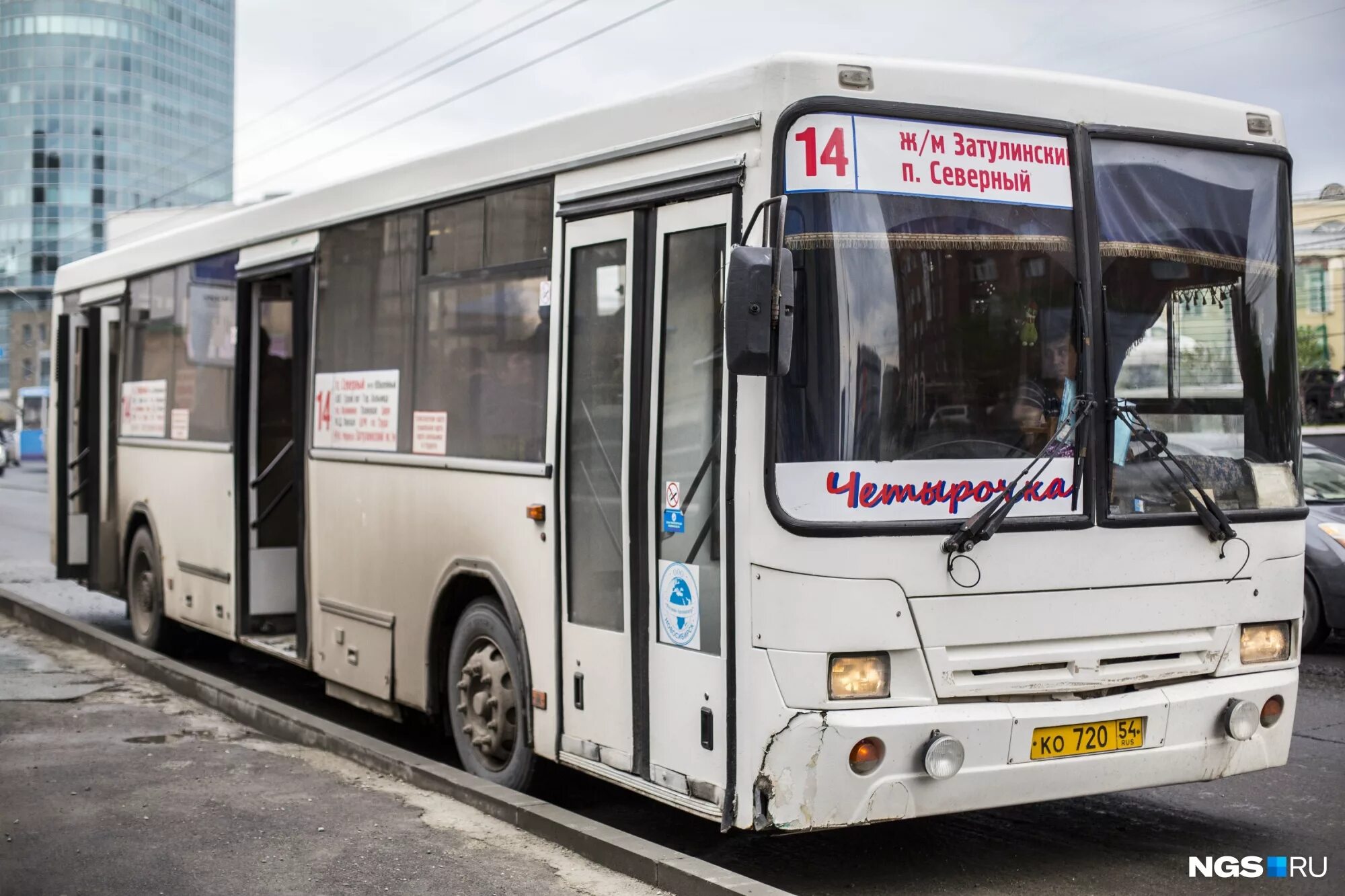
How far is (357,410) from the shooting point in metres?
8.55

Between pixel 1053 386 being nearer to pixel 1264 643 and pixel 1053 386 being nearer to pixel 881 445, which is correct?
pixel 881 445

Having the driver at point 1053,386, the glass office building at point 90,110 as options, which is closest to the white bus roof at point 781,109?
the driver at point 1053,386

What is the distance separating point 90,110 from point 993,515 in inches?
5028

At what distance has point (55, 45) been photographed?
119 meters

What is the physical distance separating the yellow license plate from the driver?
3.21 feet

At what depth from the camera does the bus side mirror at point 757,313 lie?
199 inches

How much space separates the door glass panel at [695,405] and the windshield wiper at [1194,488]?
61.7 inches

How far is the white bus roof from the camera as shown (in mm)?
5465

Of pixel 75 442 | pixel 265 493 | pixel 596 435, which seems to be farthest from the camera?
pixel 75 442

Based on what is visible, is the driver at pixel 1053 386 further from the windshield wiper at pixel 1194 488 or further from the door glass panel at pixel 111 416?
the door glass panel at pixel 111 416

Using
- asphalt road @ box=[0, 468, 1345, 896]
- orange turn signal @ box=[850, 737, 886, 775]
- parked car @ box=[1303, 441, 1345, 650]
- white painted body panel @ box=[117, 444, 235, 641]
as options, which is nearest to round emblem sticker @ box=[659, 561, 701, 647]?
orange turn signal @ box=[850, 737, 886, 775]

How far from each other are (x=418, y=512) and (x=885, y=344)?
323 centimetres

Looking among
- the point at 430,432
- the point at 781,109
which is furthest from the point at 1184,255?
the point at 430,432

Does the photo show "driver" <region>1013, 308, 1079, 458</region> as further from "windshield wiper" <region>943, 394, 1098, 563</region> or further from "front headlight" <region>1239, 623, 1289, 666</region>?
"front headlight" <region>1239, 623, 1289, 666</region>
